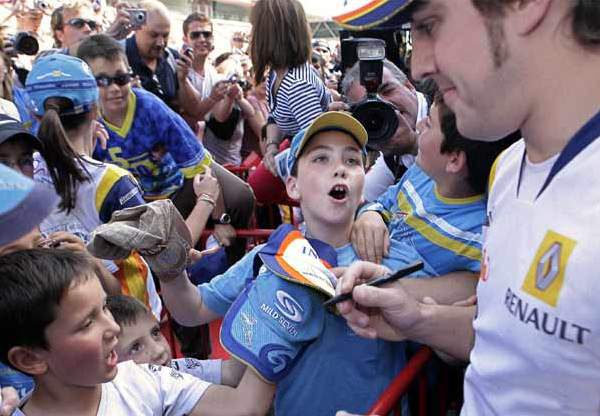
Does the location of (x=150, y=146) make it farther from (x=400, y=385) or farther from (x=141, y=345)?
(x=400, y=385)

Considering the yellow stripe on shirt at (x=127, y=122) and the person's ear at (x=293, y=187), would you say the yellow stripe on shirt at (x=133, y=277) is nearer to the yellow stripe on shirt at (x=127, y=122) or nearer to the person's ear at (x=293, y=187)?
the person's ear at (x=293, y=187)

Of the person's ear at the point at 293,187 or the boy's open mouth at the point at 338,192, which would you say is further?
the person's ear at the point at 293,187

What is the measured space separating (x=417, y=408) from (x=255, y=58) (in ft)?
8.98

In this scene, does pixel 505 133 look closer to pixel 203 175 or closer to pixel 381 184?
pixel 381 184

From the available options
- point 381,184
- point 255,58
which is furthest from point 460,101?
point 255,58

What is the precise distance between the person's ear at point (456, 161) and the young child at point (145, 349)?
36.2 inches

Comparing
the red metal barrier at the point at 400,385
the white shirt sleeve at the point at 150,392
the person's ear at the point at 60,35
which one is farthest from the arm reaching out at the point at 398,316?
the person's ear at the point at 60,35

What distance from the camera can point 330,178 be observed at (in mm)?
2076

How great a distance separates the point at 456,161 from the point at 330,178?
0.41 m

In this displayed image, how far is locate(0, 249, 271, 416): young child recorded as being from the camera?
162 centimetres

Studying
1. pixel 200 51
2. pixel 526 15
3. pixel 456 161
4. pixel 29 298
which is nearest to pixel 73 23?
pixel 200 51

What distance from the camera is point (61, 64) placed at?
8.87 feet

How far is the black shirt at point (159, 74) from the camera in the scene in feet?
15.4

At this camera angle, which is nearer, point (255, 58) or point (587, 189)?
point (587, 189)
